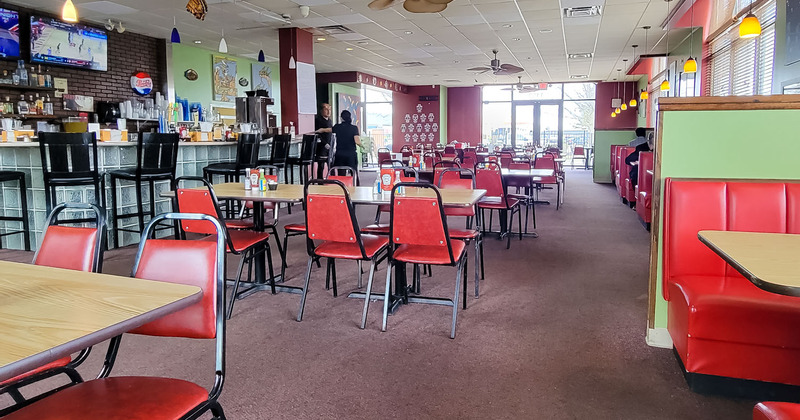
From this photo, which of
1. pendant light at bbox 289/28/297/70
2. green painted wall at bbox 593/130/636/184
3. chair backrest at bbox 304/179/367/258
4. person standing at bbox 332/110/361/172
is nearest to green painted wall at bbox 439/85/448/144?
green painted wall at bbox 593/130/636/184

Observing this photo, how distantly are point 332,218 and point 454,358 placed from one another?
1.10 meters

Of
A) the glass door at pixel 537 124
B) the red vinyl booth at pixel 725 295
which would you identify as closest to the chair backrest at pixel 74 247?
the red vinyl booth at pixel 725 295

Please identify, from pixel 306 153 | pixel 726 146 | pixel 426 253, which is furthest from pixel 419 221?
pixel 306 153

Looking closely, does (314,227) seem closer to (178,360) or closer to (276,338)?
(276,338)

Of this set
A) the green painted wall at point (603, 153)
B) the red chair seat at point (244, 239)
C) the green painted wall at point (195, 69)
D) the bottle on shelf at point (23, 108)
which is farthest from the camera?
the green painted wall at point (603, 153)

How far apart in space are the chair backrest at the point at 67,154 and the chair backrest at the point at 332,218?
2.81 m

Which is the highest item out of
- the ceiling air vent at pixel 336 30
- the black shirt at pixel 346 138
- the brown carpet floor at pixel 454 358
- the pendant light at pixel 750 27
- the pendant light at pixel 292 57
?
the ceiling air vent at pixel 336 30

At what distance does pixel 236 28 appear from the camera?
9086mm

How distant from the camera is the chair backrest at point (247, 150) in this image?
6535 millimetres

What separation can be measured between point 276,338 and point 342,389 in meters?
0.79

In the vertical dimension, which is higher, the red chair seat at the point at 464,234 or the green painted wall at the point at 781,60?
the green painted wall at the point at 781,60

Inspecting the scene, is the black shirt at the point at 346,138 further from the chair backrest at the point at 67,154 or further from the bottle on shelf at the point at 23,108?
the bottle on shelf at the point at 23,108

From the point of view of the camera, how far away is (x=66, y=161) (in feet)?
16.8

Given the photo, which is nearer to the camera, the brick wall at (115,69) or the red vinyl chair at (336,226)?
the red vinyl chair at (336,226)
